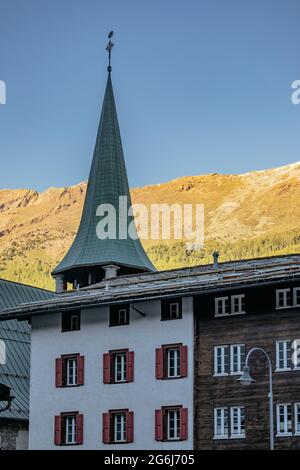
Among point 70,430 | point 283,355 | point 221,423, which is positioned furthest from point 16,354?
point 283,355

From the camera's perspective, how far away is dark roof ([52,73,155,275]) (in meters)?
107

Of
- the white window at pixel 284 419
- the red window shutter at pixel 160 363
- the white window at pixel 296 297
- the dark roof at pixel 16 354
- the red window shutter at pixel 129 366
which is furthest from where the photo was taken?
the dark roof at pixel 16 354

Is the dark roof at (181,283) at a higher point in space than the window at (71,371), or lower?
higher

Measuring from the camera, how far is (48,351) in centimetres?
6569

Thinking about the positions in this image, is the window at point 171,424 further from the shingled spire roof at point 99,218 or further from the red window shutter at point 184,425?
the shingled spire roof at point 99,218

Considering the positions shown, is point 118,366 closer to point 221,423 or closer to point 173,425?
point 173,425

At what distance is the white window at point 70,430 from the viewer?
207ft

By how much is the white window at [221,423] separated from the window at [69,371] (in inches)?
371

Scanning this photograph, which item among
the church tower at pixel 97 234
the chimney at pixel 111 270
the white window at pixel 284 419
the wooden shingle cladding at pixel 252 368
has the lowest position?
the white window at pixel 284 419

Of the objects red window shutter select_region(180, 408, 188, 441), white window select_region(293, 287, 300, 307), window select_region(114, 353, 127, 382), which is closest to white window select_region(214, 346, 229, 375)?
red window shutter select_region(180, 408, 188, 441)

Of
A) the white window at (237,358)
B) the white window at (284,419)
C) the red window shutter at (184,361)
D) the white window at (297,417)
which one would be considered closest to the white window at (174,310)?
the red window shutter at (184,361)

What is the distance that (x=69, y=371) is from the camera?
64.8 metres

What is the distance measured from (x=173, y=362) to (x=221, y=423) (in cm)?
480
